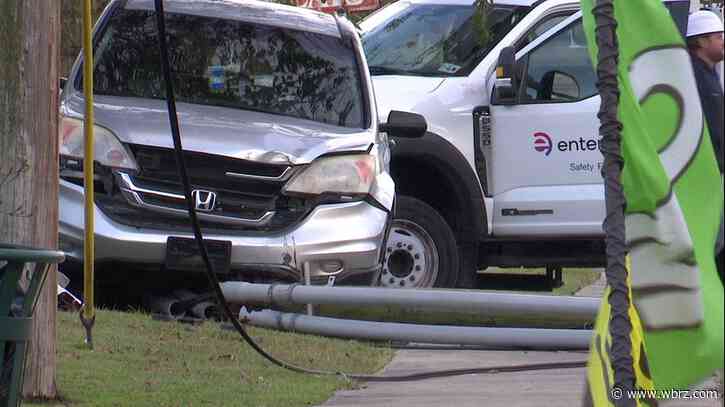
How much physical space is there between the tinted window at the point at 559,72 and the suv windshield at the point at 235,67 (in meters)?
1.53

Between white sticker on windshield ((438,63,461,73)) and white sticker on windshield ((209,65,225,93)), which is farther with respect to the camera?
white sticker on windshield ((438,63,461,73))

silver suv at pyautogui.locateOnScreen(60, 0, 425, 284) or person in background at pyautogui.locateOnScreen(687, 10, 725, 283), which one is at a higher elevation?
person in background at pyautogui.locateOnScreen(687, 10, 725, 283)

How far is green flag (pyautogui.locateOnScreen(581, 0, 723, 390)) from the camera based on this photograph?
2895 mm

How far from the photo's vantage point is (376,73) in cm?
1036

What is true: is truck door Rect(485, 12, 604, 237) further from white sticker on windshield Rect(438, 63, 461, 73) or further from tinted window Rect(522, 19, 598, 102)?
white sticker on windshield Rect(438, 63, 461, 73)

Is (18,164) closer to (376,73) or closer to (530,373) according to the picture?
(530,373)

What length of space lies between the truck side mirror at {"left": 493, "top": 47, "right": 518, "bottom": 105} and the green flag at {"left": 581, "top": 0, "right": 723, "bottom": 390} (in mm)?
6393

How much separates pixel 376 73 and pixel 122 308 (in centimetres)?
278

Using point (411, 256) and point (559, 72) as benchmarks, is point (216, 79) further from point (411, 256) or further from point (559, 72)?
point (559, 72)

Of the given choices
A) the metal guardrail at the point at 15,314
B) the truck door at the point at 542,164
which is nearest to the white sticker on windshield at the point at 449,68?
the truck door at the point at 542,164

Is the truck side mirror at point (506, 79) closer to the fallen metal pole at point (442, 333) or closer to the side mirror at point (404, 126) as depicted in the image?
the side mirror at point (404, 126)

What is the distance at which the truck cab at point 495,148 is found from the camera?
9.73 meters

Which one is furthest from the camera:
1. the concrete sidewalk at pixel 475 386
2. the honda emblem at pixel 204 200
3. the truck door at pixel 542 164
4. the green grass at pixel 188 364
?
the truck door at pixel 542 164

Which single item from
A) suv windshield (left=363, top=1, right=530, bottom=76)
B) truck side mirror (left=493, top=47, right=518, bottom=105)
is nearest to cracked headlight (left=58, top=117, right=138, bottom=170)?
suv windshield (left=363, top=1, right=530, bottom=76)
